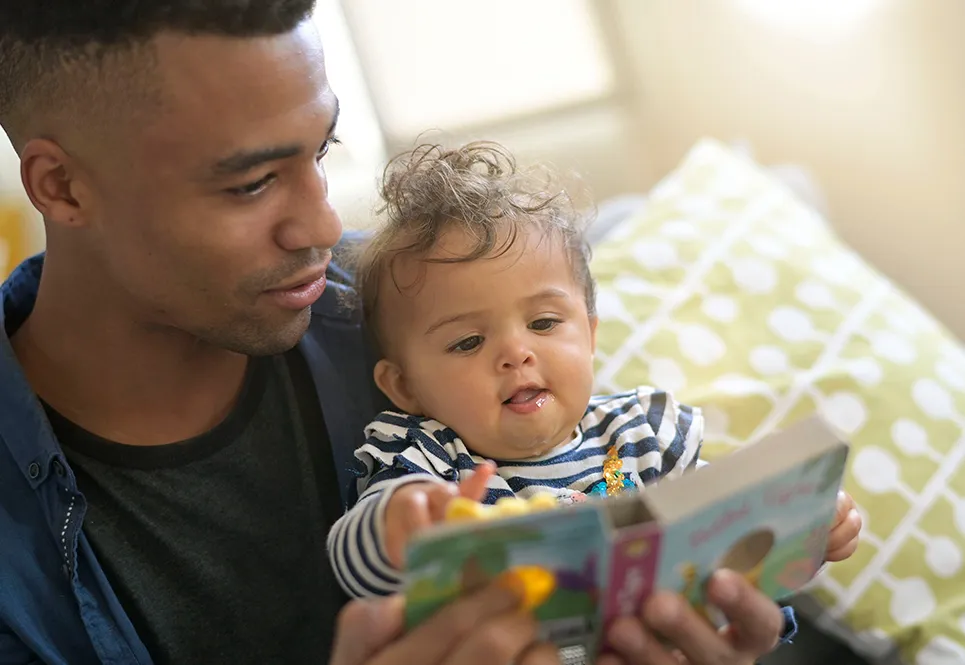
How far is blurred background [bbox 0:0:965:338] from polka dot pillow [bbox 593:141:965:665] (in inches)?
16.1

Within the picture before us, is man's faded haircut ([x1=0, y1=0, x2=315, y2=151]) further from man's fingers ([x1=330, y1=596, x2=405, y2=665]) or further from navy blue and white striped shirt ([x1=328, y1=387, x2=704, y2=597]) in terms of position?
man's fingers ([x1=330, y1=596, x2=405, y2=665])

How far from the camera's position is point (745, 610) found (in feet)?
2.53

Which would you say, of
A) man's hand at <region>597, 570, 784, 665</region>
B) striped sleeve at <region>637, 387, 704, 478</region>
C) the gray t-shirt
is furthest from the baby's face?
man's hand at <region>597, 570, 784, 665</region>

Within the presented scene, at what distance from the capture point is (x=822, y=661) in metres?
1.44

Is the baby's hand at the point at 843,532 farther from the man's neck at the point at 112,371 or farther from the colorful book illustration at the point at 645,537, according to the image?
the man's neck at the point at 112,371

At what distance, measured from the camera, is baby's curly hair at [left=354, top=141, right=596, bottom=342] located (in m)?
1.11

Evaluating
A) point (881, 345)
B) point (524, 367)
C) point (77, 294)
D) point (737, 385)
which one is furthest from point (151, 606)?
point (881, 345)

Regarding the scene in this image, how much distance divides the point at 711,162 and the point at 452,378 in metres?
0.93

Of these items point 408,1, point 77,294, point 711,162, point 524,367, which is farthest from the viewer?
point 408,1

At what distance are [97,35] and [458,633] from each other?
2.39ft

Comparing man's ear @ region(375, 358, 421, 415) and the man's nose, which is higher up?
the man's nose

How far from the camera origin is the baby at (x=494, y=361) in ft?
3.45

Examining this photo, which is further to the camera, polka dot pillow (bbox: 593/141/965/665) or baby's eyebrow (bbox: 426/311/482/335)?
polka dot pillow (bbox: 593/141/965/665)

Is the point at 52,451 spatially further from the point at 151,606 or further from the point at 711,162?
the point at 711,162
